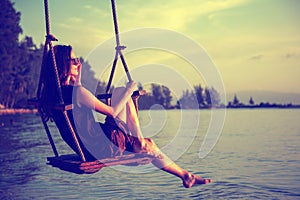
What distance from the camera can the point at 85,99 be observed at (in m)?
6.05

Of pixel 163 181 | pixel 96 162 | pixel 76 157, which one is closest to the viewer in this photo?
pixel 96 162

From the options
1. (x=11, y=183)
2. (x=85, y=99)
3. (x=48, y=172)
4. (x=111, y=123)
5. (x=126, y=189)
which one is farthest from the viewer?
(x=48, y=172)

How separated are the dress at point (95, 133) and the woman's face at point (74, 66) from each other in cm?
27

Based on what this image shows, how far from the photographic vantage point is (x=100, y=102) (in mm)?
6078

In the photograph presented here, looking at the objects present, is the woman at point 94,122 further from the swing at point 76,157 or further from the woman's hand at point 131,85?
the swing at point 76,157

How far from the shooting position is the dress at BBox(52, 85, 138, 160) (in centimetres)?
629

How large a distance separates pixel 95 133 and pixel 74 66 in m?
0.96

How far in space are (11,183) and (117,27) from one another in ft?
43.1

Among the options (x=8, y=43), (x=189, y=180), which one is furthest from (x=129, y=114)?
(x=8, y=43)

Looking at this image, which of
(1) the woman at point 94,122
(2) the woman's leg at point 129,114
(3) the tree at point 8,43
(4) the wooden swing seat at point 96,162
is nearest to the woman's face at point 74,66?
(1) the woman at point 94,122

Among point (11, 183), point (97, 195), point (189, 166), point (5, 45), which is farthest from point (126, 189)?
→ point (5, 45)

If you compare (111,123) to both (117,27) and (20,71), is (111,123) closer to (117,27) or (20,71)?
(117,27)

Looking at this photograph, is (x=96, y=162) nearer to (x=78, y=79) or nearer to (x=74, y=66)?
(x=78, y=79)

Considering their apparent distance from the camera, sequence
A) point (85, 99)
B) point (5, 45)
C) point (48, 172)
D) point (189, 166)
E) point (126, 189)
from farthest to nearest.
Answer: point (5, 45) < point (189, 166) < point (48, 172) < point (126, 189) < point (85, 99)
